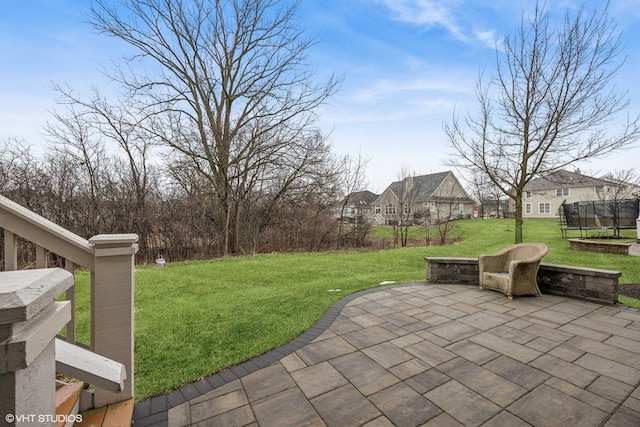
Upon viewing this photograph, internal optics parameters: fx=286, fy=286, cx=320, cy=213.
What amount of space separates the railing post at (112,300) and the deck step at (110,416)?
46 mm

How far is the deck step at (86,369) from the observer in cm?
103

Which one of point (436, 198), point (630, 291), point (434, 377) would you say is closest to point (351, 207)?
point (630, 291)

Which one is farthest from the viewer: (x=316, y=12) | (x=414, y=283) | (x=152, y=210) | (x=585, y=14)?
(x=152, y=210)

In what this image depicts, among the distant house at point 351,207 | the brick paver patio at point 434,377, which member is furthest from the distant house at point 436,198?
the brick paver patio at point 434,377

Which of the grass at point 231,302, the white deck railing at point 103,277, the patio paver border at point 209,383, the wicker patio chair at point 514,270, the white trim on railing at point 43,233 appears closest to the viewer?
the white trim on railing at point 43,233

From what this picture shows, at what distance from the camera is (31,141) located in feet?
25.4

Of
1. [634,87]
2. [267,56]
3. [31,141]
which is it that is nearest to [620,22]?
[634,87]

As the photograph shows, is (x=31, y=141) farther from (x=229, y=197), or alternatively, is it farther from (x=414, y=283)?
(x=414, y=283)

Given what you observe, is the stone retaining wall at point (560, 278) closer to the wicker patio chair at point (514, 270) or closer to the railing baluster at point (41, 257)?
the wicker patio chair at point (514, 270)

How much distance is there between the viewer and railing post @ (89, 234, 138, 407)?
73.1 inches

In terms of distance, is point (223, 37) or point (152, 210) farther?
point (223, 37)

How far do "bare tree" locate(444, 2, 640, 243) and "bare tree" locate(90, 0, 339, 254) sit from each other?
5.45 m

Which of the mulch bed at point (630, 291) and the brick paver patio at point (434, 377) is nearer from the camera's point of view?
the brick paver patio at point (434, 377)

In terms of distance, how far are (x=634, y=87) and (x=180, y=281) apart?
10594 mm
